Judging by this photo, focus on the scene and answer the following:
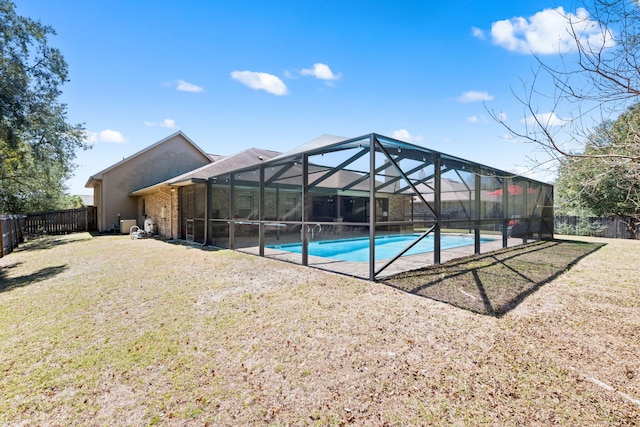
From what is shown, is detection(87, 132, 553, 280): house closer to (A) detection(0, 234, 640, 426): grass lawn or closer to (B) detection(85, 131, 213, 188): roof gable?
(B) detection(85, 131, 213, 188): roof gable

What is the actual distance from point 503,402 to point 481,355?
70cm

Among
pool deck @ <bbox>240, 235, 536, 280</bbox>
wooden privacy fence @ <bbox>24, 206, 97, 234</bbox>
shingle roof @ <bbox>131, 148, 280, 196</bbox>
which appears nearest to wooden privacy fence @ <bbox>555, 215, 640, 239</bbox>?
pool deck @ <bbox>240, 235, 536, 280</bbox>

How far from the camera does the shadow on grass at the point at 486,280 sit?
4.28 m

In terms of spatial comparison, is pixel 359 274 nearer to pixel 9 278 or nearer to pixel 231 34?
pixel 9 278

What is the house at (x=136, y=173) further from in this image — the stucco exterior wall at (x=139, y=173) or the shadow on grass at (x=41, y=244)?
the shadow on grass at (x=41, y=244)

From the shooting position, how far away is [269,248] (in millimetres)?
10008

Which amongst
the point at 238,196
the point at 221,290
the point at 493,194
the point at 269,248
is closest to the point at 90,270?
the point at 221,290

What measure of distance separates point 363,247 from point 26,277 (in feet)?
28.6

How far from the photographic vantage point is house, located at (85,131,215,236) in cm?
1702

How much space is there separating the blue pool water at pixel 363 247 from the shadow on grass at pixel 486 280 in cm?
104

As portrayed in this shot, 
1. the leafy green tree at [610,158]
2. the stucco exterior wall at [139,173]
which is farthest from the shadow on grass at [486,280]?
the stucco exterior wall at [139,173]

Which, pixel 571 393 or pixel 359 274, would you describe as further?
pixel 359 274

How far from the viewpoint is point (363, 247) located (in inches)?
396

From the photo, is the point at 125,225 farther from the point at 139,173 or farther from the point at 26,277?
the point at 26,277
